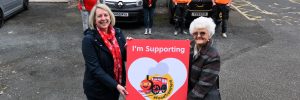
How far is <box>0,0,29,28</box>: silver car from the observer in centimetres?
1117

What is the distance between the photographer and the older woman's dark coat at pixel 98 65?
3.43m

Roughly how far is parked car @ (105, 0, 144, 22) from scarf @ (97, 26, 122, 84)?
7017mm

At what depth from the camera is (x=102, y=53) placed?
346 centimetres

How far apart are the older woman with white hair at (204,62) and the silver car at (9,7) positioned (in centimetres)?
933

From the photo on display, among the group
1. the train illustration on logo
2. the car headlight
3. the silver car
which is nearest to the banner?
the train illustration on logo

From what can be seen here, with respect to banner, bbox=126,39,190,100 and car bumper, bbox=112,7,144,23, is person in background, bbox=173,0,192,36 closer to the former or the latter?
car bumper, bbox=112,7,144,23

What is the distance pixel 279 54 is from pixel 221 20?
2406 millimetres

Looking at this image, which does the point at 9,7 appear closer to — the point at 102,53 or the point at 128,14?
the point at 128,14

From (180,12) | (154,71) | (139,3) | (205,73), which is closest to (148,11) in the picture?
(139,3)

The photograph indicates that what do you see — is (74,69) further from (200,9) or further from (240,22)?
(240,22)

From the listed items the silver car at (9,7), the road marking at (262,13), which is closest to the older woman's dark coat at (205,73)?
the silver car at (9,7)

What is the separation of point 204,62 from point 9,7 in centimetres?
1014

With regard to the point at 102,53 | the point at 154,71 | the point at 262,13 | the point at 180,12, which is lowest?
the point at 262,13

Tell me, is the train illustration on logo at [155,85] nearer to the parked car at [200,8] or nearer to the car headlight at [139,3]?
the parked car at [200,8]
